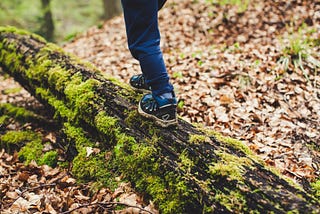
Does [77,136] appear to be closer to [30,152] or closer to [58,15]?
[30,152]

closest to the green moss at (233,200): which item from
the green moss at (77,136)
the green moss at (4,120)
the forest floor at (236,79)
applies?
the forest floor at (236,79)

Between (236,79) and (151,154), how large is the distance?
2.73 m

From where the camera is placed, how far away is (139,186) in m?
2.88

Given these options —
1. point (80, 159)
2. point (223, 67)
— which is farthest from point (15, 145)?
point (223, 67)

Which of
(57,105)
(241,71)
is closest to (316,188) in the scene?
(241,71)

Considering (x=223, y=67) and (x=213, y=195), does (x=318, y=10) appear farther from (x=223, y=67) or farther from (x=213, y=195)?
(x=213, y=195)

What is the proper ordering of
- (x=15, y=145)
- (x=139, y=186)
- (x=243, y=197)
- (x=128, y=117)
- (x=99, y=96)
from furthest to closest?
(x=15, y=145) < (x=99, y=96) < (x=128, y=117) < (x=139, y=186) < (x=243, y=197)

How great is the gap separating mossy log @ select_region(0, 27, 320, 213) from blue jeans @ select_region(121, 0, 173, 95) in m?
0.48

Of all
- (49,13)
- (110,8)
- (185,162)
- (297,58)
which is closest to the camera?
(185,162)

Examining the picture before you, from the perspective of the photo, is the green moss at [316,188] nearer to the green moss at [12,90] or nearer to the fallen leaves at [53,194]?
the fallen leaves at [53,194]

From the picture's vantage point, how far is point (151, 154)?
2863mm

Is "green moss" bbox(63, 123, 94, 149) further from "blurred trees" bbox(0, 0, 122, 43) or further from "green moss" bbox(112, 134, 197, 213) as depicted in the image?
"blurred trees" bbox(0, 0, 122, 43)

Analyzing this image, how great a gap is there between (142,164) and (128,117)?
22.9 inches

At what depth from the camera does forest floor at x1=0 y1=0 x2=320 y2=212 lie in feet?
11.2
